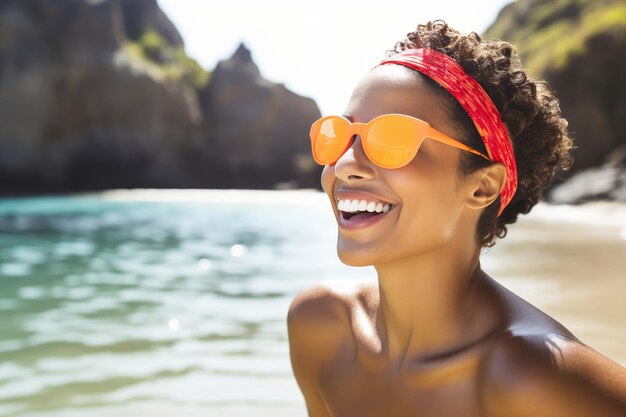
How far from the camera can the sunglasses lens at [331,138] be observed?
1753 mm

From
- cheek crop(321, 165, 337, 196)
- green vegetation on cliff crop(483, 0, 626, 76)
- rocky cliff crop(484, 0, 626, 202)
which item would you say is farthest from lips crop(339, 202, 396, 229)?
rocky cliff crop(484, 0, 626, 202)

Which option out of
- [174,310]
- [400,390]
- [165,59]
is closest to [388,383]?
[400,390]

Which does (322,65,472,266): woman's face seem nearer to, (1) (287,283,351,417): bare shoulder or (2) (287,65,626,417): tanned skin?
(2) (287,65,626,417): tanned skin

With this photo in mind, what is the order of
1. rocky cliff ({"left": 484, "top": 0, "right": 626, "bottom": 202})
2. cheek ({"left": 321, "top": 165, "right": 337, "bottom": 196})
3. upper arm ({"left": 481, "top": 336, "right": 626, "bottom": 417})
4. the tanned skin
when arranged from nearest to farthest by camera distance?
upper arm ({"left": 481, "top": 336, "right": 626, "bottom": 417}) < the tanned skin < cheek ({"left": 321, "top": 165, "right": 337, "bottom": 196}) < rocky cliff ({"left": 484, "top": 0, "right": 626, "bottom": 202})

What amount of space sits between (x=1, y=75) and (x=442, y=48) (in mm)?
38399

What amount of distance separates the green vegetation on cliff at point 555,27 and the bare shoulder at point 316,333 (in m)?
24.5

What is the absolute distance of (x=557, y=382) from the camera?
4.52 feet

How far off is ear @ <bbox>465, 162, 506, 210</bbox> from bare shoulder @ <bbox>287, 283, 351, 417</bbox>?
1.84 feet

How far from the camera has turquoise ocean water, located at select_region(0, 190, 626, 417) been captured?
14.0 feet

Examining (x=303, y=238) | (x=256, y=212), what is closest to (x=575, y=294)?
(x=303, y=238)

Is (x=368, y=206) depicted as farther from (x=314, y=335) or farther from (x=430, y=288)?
(x=314, y=335)

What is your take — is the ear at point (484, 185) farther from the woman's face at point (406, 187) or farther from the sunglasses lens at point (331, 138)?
the sunglasses lens at point (331, 138)

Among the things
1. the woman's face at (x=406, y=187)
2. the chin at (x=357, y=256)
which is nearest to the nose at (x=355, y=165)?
the woman's face at (x=406, y=187)

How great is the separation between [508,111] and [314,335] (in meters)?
0.88
